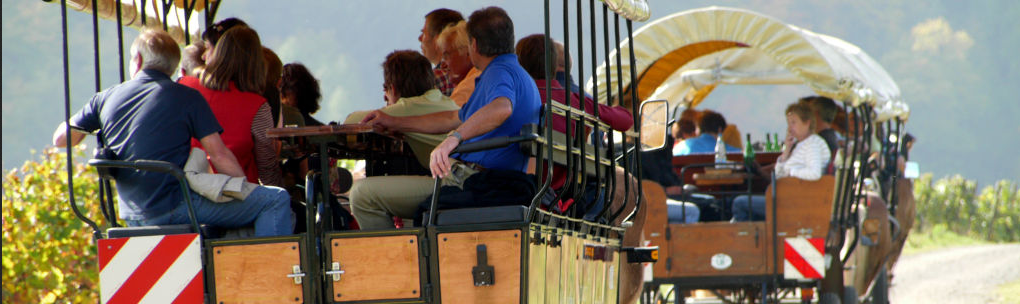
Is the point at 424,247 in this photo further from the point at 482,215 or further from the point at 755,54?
the point at 755,54

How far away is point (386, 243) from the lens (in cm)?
412

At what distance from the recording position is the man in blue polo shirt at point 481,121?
4.39 m

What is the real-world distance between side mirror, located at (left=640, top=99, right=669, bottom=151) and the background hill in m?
50.2

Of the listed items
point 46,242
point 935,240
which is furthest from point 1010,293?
point 46,242

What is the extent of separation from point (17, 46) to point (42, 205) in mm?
44929

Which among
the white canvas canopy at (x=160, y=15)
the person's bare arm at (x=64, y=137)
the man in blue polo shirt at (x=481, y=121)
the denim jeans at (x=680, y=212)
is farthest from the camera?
the denim jeans at (x=680, y=212)

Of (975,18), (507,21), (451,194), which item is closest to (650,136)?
(507,21)

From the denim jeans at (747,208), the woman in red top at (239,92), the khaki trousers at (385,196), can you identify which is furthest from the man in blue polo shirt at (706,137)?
the khaki trousers at (385,196)

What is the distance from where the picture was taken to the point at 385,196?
448 cm

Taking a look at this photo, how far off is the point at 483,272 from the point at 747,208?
18.6ft

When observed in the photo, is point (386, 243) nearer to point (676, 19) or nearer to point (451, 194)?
point (451, 194)

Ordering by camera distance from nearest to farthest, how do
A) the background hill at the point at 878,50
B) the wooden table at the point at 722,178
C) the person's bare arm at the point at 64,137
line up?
the person's bare arm at the point at 64,137, the wooden table at the point at 722,178, the background hill at the point at 878,50

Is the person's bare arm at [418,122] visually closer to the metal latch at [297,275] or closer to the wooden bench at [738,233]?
the metal latch at [297,275]

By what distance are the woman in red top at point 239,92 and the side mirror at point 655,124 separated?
1667 mm
